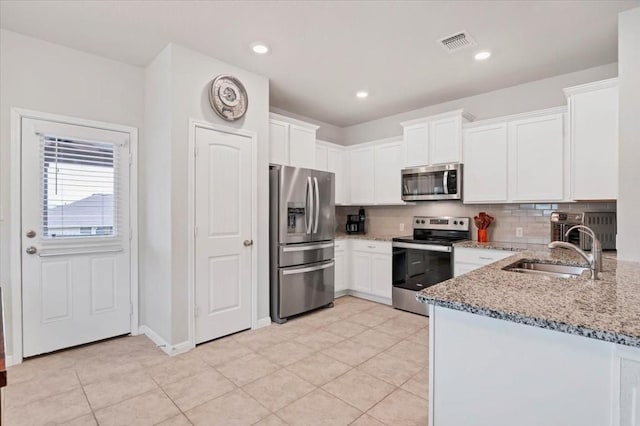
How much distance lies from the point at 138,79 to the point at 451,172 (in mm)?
3585

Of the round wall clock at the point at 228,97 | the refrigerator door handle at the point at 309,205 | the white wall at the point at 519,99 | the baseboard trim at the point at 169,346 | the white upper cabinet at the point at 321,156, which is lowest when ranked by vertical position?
the baseboard trim at the point at 169,346

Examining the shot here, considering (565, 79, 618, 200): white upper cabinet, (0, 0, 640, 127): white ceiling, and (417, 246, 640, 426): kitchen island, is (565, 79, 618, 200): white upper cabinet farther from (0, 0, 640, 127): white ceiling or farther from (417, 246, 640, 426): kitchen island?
(417, 246, 640, 426): kitchen island

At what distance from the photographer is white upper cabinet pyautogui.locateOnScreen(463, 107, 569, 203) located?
3273 millimetres

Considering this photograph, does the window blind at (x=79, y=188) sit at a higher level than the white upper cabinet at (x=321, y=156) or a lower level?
lower

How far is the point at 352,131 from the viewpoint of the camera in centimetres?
562

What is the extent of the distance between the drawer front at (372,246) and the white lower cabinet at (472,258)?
0.89 m

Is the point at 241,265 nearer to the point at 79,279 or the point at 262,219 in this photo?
the point at 262,219

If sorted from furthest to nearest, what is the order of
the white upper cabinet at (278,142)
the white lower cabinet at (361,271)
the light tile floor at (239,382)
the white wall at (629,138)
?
1. the white lower cabinet at (361,271)
2. the white upper cabinet at (278,142)
3. the white wall at (629,138)
4. the light tile floor at (239,382)

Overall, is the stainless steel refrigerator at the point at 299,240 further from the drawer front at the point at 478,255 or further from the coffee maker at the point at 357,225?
the drawer front at the point at 478,255

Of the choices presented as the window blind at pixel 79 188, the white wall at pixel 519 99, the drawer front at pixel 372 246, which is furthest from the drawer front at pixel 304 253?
the white wall at pixel 519 99

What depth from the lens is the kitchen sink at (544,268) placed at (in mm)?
2149

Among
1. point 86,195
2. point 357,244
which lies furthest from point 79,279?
point 357,244

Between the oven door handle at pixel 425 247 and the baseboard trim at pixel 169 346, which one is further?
the oven door handle at pixel 425 247

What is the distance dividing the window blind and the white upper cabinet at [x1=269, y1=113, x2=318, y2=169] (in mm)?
1600
